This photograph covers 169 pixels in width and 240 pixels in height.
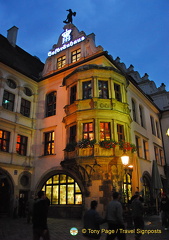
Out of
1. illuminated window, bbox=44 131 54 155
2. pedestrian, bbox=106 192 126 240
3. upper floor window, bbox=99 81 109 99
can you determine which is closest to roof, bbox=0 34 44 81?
illuminated window, bbox=44 131 54 155

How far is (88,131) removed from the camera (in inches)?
649

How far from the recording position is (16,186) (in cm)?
1755

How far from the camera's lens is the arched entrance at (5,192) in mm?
16859

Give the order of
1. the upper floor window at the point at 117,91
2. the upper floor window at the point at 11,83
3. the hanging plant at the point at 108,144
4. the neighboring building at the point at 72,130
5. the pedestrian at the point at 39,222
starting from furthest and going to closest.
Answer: the upper floor window at the point at 11,83
the upper floor window at the point at 117,91
the neighboring building at the point at 72,130
the hanging plant at the point at 108,144
the pedestrian at the point at 39,222

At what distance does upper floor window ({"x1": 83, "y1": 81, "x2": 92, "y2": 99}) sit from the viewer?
Answer: 58.1 feet

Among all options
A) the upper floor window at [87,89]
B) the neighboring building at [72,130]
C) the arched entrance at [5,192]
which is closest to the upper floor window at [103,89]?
the neighboring building at [72,130]

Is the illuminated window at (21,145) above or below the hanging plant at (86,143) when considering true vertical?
above

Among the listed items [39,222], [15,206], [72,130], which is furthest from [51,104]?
[39,222]

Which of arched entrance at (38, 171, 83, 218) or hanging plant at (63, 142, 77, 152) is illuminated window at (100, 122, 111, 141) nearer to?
hanging plant at (63, 142, 77, 152)

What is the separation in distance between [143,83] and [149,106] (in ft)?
24.0

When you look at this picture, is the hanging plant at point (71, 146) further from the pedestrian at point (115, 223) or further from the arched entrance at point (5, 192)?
the pedestrian at point (115, 223)

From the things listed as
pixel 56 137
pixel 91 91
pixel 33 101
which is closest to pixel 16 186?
pixel 56 137

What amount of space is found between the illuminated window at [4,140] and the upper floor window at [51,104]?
4410 mm

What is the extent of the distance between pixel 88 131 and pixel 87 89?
371 centimetres
